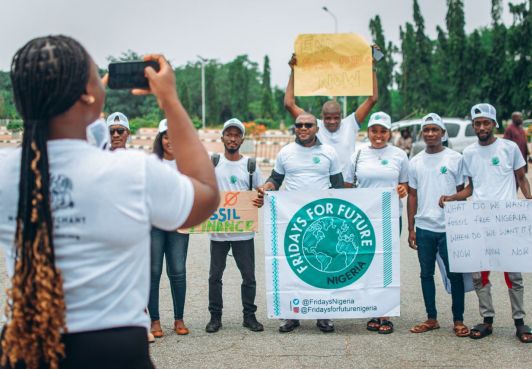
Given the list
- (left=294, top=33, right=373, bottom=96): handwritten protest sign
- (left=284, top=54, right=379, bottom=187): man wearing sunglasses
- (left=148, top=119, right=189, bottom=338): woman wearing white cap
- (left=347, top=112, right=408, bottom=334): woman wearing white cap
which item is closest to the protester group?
(left=148, top=119, right=189, bottom=338): woman wearing white cap

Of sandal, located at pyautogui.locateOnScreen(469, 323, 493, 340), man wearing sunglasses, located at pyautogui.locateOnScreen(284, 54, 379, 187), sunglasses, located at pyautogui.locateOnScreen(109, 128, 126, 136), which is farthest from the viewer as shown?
man wearing sunglasses, located at pyautogui.locateOnScreen(284, 54, 379, 187)

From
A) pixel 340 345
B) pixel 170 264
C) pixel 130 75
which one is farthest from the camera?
pixel 170 264

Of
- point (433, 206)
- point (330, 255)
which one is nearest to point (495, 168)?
point (433, 206)

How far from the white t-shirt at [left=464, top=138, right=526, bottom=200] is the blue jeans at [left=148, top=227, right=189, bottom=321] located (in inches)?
106

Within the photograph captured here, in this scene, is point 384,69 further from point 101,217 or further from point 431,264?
point 101,217

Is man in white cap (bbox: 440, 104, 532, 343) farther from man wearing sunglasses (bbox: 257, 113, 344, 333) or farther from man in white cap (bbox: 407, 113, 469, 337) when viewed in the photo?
man wearing sunglasses (bbox: 257, 113, 344, 333)

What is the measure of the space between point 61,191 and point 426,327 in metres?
5.34

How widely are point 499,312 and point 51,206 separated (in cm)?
617

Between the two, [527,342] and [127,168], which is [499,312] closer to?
[527,342]

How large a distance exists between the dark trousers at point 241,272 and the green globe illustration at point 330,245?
1.82ft

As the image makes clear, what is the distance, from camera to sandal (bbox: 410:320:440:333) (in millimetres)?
6797

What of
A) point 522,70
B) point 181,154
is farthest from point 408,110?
point 181,154

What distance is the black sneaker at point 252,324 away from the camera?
22.7 ft

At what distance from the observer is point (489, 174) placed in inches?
268
